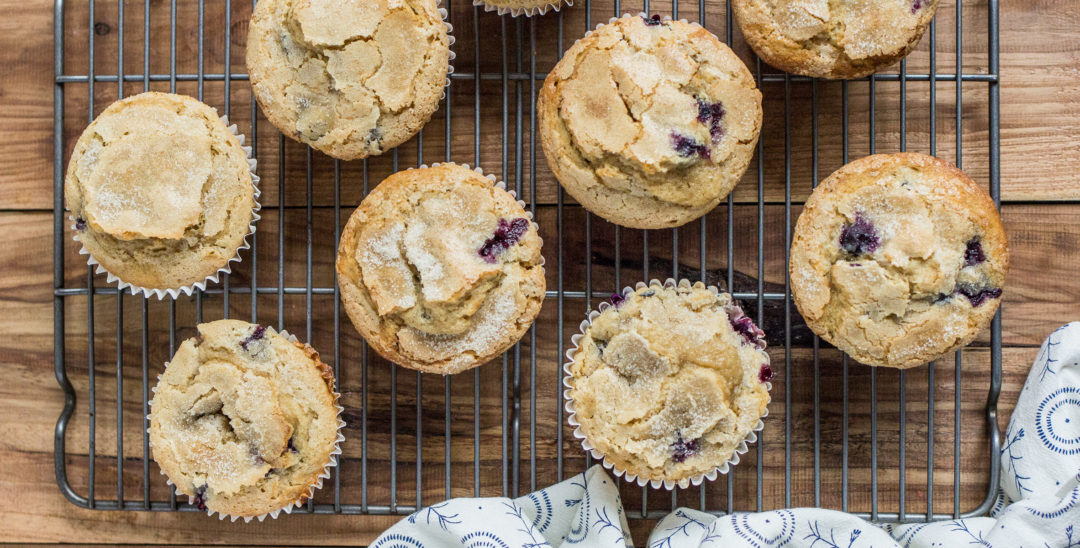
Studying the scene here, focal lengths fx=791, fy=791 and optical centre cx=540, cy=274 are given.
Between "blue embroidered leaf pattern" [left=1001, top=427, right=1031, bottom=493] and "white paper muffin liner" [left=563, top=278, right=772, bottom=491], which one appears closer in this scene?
"white paper muffin liner" [left=563, top=278, right=772, bottom=491]

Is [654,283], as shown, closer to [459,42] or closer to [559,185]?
[559,185]

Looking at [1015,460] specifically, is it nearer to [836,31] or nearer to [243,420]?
[836,31]

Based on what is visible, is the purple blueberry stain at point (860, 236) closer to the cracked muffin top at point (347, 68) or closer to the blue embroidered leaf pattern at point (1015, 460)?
the blue embroidered leaf pattern at point (1015, 460)

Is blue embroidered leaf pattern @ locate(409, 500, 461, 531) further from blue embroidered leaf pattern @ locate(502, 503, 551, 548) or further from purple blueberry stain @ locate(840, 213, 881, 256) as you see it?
purple blueberry stain @ locate(840, 213, 881, 256)

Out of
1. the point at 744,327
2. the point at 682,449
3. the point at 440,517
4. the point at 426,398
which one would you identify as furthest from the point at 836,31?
the point at 440,517

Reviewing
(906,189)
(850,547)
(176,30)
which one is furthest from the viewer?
(176,30)

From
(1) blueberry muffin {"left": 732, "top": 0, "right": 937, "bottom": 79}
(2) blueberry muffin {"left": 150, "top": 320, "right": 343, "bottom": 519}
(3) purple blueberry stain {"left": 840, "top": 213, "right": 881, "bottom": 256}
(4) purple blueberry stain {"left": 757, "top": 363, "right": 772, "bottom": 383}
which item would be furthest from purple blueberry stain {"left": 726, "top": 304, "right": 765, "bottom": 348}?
(2) blueberry muffin {"left": 150, "top": 320, "right": 343, "bottom": 519}

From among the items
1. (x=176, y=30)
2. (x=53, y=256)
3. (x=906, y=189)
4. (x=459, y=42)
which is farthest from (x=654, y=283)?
(x=53, y=256)
